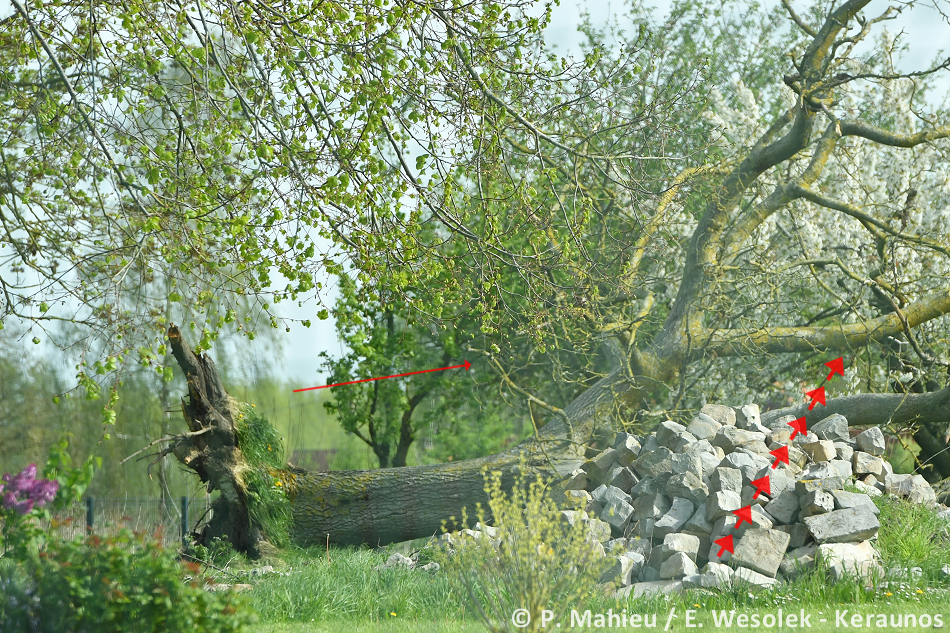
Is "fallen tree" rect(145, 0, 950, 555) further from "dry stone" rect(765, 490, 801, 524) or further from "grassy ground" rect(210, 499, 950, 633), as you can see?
"grassy ground" rect(210, 499, 950, 633)

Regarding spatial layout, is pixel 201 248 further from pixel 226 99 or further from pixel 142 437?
pixel 142 437

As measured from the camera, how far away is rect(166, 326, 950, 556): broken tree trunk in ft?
26.4

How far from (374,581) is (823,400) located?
5464mm

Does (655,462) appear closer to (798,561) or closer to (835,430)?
(798,561)

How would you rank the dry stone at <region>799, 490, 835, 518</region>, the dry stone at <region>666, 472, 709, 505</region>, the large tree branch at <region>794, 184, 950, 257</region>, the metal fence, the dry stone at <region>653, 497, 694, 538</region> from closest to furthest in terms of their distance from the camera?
the dry stone at <region>799, 490, 835, 518</region>
the dry stone at <region>653, 497, 694, 538</region>
the dry stone at <region>666, 472, 709, 505</region>
the large tree branch at <region>794, 184, 950, 257</region>
the metal fence

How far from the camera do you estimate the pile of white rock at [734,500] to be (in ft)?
18.9

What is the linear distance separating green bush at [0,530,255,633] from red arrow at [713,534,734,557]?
3.98 metres

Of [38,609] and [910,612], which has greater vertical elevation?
[38,609]

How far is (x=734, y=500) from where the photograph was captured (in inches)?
244

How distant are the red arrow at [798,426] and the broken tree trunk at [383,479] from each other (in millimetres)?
198

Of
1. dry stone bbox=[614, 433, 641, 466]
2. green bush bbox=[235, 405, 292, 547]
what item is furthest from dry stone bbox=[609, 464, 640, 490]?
green bush bbox=[235, 405, 292, 547]

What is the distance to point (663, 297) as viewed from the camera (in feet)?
39.5

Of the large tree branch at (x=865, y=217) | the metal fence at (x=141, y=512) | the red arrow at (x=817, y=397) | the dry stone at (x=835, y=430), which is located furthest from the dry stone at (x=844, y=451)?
the metal fence at (x=141, y=512)

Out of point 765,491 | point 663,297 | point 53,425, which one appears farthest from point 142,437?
point 765,491
